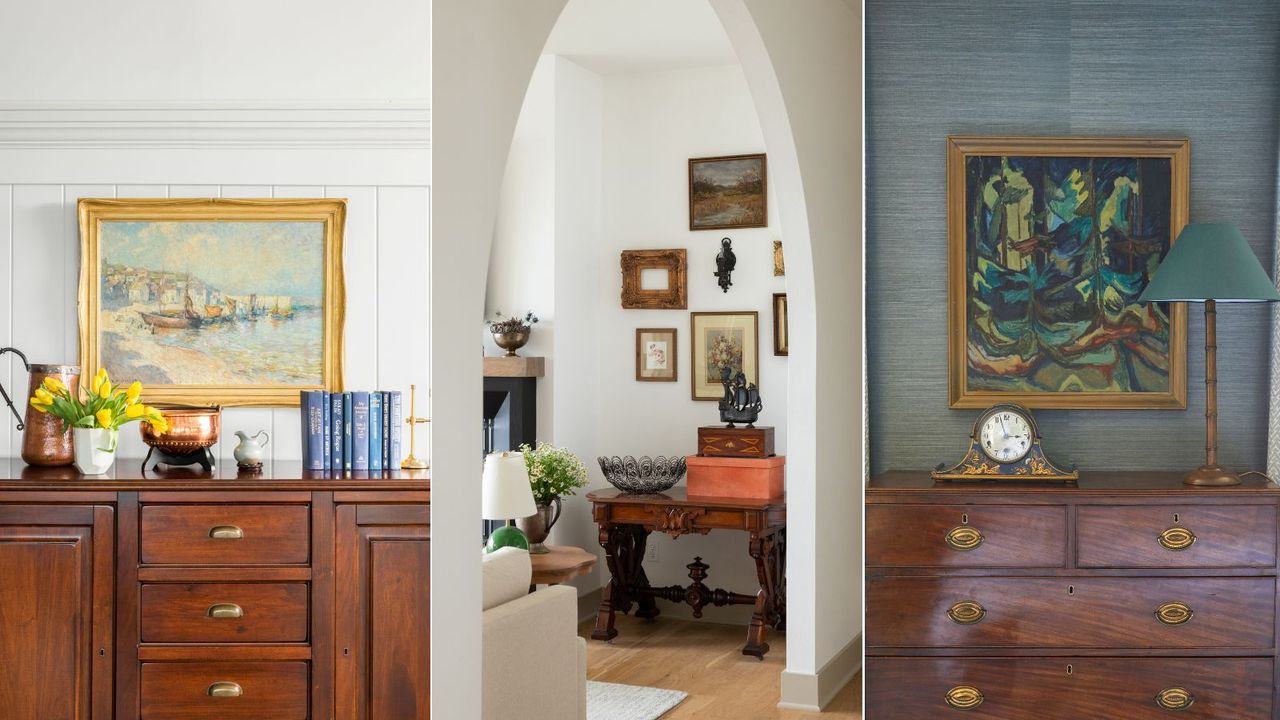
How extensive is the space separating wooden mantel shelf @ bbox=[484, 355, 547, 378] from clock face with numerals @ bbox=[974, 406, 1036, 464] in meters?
2.72

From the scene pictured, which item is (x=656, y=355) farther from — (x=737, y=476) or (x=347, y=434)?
(x=347, y=434)

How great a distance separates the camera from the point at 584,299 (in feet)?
19.9

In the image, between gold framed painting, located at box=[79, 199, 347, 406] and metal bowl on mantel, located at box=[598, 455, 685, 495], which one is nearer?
gold framed painting, located at box=[79, 199, 347, 406]

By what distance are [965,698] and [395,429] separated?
181cm

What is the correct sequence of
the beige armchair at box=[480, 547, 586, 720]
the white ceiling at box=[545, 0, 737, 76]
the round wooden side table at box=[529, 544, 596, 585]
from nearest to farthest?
the beige armchair at box=[480, 547, 586, 720] < the round wooden side table at box=[529, 544, 596, 585] < the white ceiling at box=[545, 0, 737, 76]

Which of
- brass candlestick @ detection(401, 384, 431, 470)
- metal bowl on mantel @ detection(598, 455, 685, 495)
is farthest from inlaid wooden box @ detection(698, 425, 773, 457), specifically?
brass candlestick @ detection(401, 384, 431, 470)

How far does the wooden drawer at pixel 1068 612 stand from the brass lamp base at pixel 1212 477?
27 cm

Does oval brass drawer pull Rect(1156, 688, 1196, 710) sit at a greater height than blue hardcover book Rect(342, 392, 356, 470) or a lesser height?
lesser

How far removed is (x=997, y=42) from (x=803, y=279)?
1097mm

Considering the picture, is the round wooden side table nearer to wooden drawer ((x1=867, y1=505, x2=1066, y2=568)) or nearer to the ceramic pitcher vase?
wooden drawer ((x1=867, y1=505, x2=1066, y2=568))

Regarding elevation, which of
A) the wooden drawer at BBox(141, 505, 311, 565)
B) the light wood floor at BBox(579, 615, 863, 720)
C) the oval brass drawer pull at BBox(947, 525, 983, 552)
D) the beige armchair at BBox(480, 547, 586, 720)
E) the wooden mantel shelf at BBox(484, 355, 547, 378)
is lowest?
the light wood floor at BBox(579, 615, 863, 720)

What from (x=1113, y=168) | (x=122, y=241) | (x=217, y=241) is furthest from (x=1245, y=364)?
(x=122, y=241)

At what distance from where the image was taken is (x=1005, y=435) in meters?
3.45

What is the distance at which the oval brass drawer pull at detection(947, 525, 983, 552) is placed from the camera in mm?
3277
